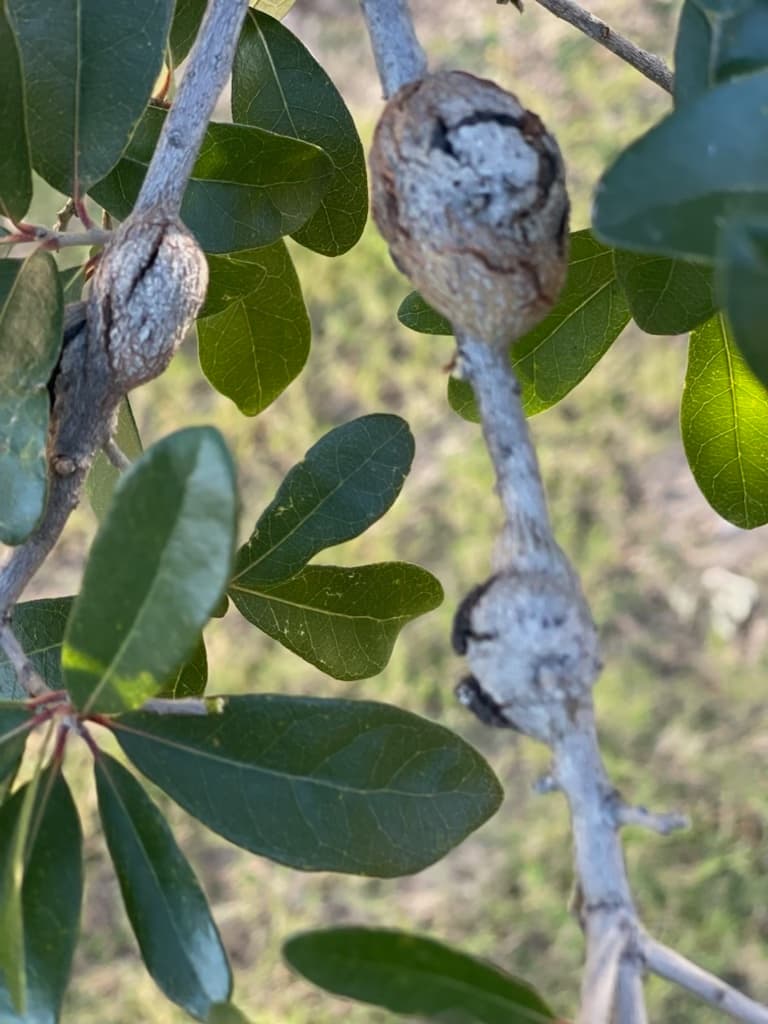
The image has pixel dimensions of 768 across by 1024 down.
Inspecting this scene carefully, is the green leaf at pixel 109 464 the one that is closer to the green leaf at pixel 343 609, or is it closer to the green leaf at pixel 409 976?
the green leaf at pixel 343 609

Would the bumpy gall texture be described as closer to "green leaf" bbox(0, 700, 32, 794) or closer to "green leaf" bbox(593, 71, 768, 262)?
"green leaf" bbox(593, 71, 768, 262)

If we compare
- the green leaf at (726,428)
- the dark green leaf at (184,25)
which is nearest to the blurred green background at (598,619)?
the green leaf at (726,428)

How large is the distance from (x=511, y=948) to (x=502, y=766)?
1.29ft

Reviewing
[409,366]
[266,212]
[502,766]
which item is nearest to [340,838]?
[266,212]

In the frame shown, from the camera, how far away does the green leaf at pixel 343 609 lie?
1147 mm

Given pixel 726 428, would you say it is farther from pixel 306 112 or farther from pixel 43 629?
pixel 43 629

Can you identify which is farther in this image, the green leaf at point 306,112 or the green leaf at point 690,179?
the green leaf at point 306,112

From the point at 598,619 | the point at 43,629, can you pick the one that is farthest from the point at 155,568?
the point at 598,619

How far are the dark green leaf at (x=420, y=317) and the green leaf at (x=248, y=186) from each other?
0.52ft

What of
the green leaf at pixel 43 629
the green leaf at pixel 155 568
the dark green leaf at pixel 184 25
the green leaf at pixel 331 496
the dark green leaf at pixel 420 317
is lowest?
the green leaf at pixel 155 568

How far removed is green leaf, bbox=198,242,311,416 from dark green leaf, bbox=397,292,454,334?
152mm

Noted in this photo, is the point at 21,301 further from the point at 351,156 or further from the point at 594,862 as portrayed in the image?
the point at 594,862

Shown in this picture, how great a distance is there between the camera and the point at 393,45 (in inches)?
31.7

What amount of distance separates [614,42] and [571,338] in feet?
0.97
